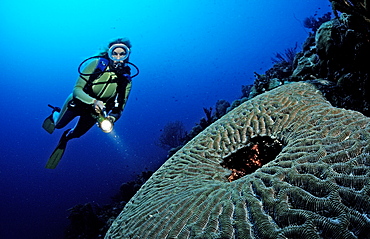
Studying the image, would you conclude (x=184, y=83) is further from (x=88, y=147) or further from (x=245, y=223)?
(x=245, y=223)

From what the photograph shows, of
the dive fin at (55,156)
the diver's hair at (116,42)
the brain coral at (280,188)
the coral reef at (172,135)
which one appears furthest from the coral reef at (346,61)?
the coral reef at (172,135)

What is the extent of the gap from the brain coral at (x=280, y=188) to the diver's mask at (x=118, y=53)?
12.4 ft

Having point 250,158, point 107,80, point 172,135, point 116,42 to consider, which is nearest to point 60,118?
point 107,80

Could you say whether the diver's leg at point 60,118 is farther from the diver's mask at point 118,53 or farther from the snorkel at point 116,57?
the diver's mask at point 118,53

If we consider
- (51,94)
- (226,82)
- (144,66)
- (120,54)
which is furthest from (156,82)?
(120,54)

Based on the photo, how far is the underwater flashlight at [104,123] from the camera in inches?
190

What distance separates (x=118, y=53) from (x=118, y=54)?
0.03 meters

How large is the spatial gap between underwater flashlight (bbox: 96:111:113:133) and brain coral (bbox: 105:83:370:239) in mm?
2288

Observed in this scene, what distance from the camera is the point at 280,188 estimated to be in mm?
1535

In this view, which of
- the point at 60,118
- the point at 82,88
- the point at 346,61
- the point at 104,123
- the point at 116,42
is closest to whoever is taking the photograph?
the point at 346,61

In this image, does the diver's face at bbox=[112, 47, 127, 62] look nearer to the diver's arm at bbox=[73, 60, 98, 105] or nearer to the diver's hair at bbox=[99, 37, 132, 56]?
the diver's hair at bbox=[99, 37, 132, 56]

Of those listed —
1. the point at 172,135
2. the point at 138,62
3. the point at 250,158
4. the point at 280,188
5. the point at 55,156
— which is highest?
the point at 138,62

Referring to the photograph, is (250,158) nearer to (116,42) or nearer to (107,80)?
(107,80)

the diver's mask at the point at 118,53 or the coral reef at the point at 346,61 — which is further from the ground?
the diver's mask at the point at 118,53
